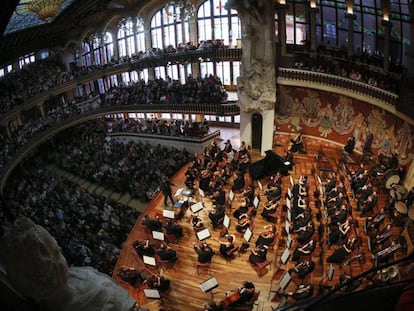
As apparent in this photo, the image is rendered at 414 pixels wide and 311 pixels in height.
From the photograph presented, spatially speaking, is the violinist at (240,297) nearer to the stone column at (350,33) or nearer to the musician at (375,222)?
the musician at (375,222)

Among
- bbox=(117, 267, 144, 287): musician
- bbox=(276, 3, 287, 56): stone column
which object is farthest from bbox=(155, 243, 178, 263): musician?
bbox=(276, 3, 287, 56): stone column

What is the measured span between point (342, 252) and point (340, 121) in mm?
10643

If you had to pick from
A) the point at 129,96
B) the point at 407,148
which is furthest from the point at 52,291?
the point at 129,96

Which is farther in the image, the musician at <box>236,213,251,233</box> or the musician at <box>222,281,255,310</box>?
the musician at <box>236,213,251,233</box>

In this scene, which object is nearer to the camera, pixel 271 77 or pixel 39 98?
pixel 271 77

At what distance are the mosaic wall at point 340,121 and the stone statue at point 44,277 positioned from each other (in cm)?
1610

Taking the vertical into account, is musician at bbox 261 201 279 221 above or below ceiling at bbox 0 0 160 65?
below

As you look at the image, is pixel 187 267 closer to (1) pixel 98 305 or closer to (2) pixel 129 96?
(1) pixel 98 305

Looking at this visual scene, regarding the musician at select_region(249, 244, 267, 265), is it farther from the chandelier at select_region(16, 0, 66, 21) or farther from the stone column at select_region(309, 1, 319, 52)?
the chandelier at select_region(16, 0, 66, 21)

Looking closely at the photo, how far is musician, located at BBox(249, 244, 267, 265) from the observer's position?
14.2m

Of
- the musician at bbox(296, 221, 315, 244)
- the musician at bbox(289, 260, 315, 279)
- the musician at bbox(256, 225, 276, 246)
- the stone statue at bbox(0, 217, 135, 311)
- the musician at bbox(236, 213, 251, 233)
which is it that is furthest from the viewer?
the musician at bbox(236, 213, 251, 233)

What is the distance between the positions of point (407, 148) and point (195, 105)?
13383 millimetres

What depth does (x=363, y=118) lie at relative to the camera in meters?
20.7

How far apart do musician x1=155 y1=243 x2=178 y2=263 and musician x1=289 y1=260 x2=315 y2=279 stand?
4.39 meters
